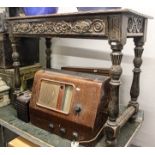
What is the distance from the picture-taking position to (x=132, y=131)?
1.05 m

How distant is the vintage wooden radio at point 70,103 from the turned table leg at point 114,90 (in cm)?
8

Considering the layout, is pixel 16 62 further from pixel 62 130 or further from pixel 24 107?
pixel 62 130

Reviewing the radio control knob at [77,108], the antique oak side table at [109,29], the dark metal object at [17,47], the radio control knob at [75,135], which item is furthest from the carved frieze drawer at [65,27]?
the radio control knob at [75,135]

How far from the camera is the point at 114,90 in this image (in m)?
0.79

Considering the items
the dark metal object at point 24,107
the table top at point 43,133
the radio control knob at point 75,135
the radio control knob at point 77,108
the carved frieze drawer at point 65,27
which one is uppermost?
the carved frieze drawer at point 65,27

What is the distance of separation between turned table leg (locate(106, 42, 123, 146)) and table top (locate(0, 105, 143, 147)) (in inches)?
5.1

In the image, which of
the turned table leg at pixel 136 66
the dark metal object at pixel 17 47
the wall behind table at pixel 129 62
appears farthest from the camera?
the dark metal object at pixel 17 47

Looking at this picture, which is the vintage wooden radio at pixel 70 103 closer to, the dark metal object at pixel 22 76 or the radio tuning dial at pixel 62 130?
the radio tuning dial at pixel 62 130

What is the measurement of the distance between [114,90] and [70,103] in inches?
10.8

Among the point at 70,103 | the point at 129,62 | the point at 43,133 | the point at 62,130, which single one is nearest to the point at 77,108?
the point at 70,103

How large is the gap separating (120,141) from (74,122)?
268mm

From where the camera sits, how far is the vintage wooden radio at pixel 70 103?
2.94 feet

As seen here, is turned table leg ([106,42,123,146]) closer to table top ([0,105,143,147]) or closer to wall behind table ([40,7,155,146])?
table top ([0,105,143,147])
